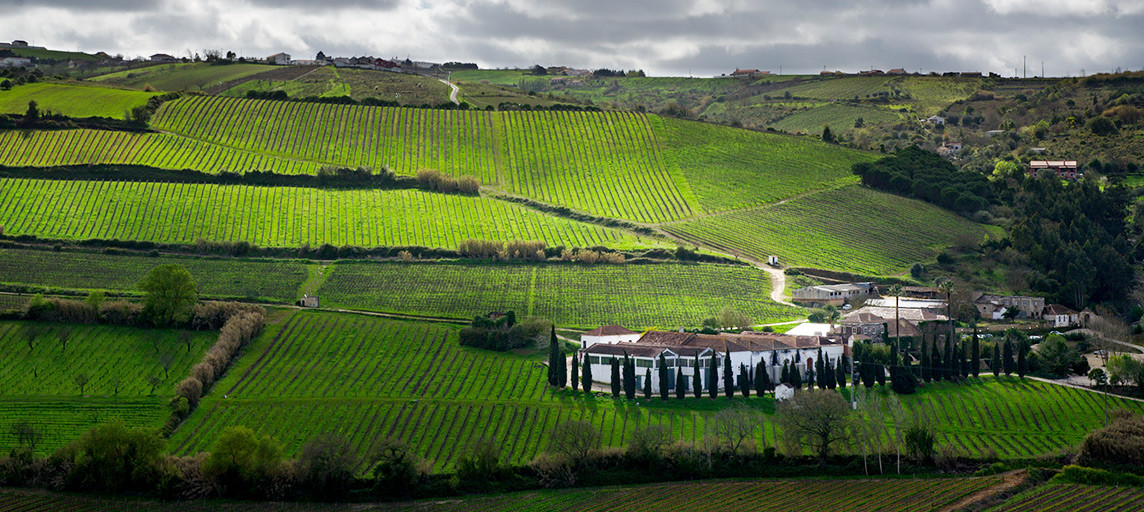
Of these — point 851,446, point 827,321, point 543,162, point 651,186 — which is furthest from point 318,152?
point 851,446

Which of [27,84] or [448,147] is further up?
[27,84]

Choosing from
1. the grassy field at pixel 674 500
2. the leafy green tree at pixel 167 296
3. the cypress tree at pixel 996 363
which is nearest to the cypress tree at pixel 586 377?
the grassy field at pixel 674 500

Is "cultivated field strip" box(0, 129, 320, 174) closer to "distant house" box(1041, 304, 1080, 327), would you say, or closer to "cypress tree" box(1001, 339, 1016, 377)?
"cypress tree" box(1001, 339, 1016, 377)

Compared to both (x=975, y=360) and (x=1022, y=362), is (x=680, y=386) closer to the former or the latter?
(x=975, y=360)

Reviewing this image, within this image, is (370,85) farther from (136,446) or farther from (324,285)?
(136,446)

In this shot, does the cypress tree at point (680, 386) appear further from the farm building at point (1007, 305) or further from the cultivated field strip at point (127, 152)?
the cultivated field strip at point (127, 152)

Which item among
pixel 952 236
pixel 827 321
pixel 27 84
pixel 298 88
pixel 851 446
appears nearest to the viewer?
pixel 851 446

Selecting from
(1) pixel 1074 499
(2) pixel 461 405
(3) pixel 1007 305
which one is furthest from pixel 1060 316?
(2) pixel 461 405
